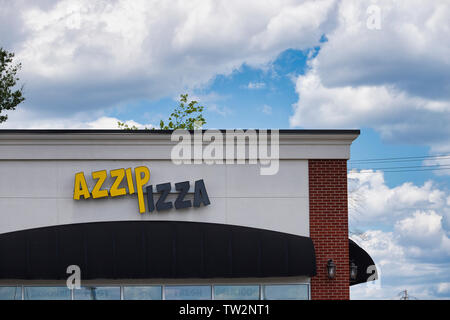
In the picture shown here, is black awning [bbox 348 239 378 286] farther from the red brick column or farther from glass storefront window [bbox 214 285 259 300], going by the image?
glass storefront window [bbox 214 285 259 300]

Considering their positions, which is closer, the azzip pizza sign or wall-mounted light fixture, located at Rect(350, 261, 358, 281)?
the azzip pizza sign

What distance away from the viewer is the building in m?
18.0

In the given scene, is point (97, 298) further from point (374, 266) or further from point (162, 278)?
point (374, 266)

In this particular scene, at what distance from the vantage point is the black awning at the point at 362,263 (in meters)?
20.9

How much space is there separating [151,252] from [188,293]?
5.41ft

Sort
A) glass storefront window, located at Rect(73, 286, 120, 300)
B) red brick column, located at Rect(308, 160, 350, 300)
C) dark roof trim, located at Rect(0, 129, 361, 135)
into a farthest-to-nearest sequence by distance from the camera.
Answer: red brick column, located at Rect(308, 160, 350, 300), dark roof trim, located at Rect(0, 129, 361, 135), glass storefront window, located at Rect(73, 286, 120, 300)

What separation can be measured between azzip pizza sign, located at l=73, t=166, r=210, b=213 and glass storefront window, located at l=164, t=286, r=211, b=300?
7.68 ft

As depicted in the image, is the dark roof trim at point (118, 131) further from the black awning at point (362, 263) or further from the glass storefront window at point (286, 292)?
the glass storefront window at point (286, 292)

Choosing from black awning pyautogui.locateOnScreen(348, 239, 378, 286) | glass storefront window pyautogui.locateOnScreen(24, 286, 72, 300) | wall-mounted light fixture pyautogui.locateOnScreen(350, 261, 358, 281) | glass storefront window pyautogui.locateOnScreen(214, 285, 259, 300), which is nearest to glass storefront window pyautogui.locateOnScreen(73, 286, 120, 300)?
glass storefront window pyautogui.locateOnScreen(24, 286, 72, 300)

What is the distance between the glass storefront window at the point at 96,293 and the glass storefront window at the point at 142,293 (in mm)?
274

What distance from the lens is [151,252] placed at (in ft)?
59.1

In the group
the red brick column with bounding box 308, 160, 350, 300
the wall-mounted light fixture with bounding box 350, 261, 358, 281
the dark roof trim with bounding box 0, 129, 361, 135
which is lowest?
the wall-mounted light fixture with bounding box 350, 261, 358, 281

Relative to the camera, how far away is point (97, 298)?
18.2 metres
